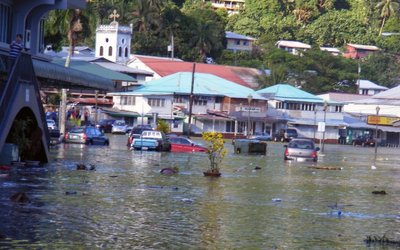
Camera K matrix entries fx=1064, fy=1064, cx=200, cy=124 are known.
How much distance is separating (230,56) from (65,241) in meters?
153

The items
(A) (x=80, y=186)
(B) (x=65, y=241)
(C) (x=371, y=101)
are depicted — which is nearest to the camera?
(B) (x=65, y=241)

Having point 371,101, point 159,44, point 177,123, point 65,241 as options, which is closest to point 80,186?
point 65,241

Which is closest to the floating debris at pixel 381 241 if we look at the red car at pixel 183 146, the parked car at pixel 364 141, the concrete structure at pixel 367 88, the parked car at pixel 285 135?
the red car at pixel 183 146

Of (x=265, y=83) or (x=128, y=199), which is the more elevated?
(x=265, y=83)

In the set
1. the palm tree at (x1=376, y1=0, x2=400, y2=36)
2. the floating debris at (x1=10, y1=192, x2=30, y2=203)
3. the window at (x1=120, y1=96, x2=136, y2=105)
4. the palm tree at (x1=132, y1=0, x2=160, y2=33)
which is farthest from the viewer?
the palm tree at (x1=376, y1=0, x2=400, y2=36)

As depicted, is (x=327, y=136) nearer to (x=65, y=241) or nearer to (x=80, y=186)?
(x=80, y=186)

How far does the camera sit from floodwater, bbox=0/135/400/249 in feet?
61.1

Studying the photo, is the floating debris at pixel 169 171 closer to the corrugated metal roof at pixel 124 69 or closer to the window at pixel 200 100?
the window at pixel 200 100

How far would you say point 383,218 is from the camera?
2427 cm

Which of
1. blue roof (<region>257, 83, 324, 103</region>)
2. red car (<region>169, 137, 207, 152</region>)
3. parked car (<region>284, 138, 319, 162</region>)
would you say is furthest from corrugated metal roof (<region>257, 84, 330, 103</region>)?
parked car (<region>284, 138, 319, 162</region>)

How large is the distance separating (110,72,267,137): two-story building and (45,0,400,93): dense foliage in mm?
17898

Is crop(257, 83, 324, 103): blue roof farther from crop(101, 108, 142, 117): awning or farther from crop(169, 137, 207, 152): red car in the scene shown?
crop(169, 137, 207, 152): red car

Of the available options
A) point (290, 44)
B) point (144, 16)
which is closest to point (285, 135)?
point (144, 16)

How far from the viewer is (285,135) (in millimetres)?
117500
